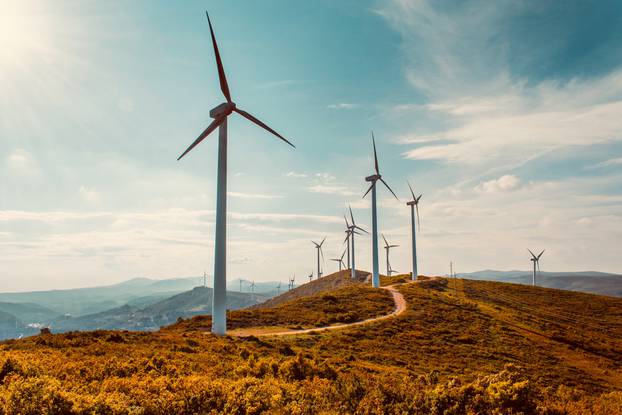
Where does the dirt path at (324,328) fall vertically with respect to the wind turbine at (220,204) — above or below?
below

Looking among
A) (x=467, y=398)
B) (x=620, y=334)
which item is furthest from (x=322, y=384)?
(x=620, y=334)

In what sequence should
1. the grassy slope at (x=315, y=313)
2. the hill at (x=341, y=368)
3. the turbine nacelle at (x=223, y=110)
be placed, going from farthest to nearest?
1. the grassy slope at (x=315, y=313)
2. the turbine nacelle at (x=223, y=110)
3. the hill at (x=341, y=368)

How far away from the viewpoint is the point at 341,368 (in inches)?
1049

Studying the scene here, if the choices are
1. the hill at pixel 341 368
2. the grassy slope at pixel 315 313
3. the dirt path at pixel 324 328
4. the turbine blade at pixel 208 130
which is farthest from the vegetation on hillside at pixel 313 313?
the turbine blade at pixel 208 130

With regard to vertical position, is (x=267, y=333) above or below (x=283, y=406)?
below

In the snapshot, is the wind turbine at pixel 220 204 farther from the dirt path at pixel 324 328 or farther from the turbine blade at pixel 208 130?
the dirt path at pixel 324 328

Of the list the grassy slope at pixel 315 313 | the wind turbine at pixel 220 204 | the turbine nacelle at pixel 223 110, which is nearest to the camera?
the wind turbine at pixel 220 204

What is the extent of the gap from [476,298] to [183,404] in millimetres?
93514

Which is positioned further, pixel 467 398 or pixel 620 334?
pixel 620 334

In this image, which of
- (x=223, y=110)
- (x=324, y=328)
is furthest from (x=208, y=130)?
(x=324, y=328)

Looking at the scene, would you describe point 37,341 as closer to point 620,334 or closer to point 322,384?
point 322,384

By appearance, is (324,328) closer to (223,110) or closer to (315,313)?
(315,313)

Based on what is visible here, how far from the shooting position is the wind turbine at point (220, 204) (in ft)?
145

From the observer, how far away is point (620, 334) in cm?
7175
